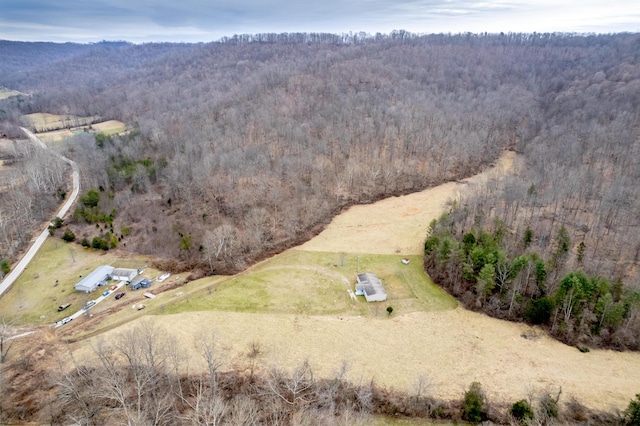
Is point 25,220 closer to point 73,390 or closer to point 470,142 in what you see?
point 73,390

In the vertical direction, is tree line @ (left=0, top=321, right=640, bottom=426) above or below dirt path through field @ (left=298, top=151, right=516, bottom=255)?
below

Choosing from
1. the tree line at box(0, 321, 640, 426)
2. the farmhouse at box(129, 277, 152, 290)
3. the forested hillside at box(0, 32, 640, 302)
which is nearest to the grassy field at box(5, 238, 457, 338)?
the farmhouse at box(129, 277, 152, 290)

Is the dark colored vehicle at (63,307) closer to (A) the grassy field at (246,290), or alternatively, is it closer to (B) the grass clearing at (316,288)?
(A) the grassy field at (246,290)

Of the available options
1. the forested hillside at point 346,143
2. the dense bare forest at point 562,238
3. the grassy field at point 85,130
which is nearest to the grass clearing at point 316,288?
the dense bare forest at point 562,238

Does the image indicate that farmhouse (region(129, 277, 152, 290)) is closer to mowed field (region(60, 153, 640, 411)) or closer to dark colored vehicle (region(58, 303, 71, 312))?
mowed field (region(60, 153, 640, 411))

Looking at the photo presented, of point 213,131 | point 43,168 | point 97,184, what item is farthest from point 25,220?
point 213,131

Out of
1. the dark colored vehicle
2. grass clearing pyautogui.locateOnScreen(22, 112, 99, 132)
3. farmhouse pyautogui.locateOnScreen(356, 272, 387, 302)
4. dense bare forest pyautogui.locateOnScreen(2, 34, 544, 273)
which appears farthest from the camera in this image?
grass clearing pyautogui.locateOnScreen(22, 112, 99, 132)
